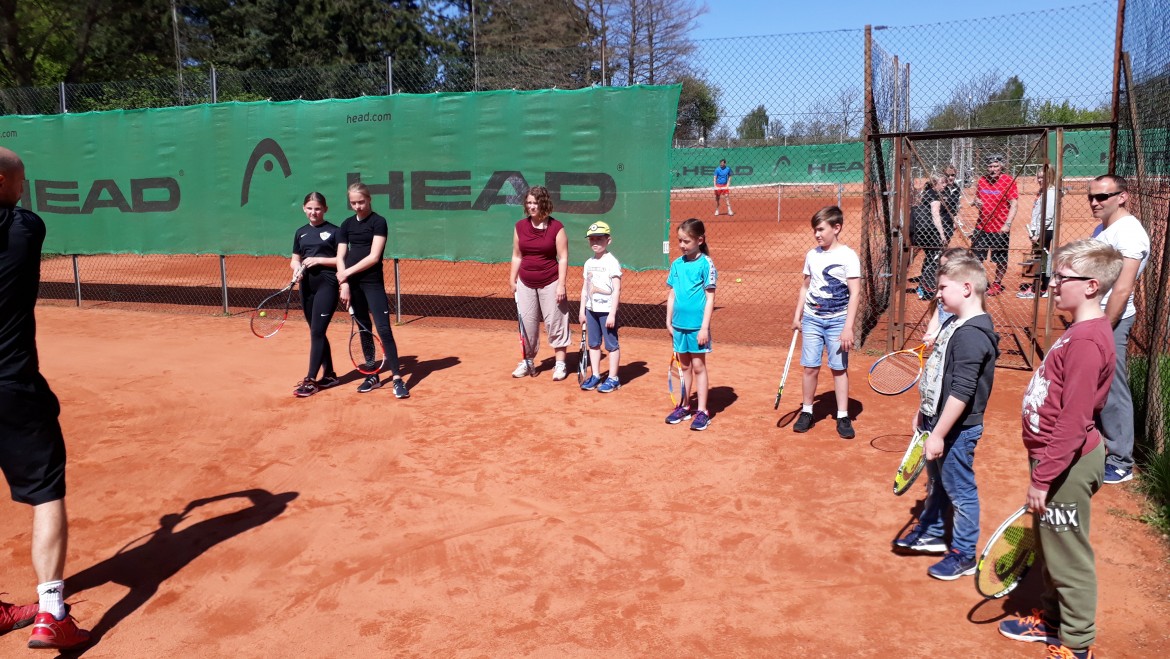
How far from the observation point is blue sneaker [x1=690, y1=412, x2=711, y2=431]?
634 centimetres

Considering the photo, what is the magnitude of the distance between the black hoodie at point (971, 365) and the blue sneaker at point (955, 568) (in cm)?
71

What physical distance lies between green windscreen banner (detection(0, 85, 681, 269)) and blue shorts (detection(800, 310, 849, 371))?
3453mm

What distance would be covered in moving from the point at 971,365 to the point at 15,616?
4.38 metres

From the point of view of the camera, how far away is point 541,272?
770 centimetres

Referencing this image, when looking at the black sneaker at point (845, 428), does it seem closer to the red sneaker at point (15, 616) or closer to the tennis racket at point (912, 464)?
the tennis racket at point (912, 464)

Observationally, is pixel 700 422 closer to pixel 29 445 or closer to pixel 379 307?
pixel 379 307

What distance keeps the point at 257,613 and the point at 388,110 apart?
25.4 feet

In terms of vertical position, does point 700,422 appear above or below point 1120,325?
below

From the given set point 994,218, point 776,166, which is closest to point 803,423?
point 994,218

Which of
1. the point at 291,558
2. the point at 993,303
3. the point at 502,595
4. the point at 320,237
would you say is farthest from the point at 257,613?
the point at 993,303

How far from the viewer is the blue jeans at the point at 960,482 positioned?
3.90 metres

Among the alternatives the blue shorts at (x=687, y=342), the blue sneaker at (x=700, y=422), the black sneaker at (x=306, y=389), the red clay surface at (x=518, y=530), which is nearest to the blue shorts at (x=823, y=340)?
the red clay surface at (x=518, y=530)

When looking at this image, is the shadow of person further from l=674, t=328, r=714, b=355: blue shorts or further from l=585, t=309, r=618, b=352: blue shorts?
l=585, t=309, r=618, b=352: blue shorts

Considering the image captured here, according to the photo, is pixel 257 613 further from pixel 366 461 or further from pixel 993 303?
pixel 993 303
